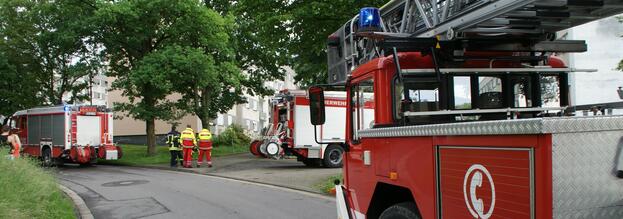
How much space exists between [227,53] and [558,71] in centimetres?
2075

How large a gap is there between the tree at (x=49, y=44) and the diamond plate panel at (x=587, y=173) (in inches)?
933

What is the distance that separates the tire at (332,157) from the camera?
1919 centimetres

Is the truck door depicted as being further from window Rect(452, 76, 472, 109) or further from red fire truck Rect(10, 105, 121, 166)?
red fire truck Rect(10, 105, 121, 166)

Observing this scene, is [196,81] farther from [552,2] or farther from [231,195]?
[552,2]

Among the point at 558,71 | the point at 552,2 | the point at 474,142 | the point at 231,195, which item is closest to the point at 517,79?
the point at 558,71

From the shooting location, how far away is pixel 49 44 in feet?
85.0

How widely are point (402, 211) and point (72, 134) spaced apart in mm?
20826

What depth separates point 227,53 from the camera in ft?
82.1

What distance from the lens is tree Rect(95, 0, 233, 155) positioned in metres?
22.8

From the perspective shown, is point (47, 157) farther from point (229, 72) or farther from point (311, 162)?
point (311, 162)

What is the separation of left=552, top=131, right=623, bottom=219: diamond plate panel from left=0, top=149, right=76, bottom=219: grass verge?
18.3 feet

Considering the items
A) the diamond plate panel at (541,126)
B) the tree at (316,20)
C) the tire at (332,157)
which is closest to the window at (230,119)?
the tire at (332,157)

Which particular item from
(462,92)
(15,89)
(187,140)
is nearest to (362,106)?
(462,92)

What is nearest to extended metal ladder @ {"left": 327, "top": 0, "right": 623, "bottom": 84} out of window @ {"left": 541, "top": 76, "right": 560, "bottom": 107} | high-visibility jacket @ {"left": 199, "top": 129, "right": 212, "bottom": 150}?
window @ {"left": 541, "top": 76, "right": 560, "bottom": 107}
